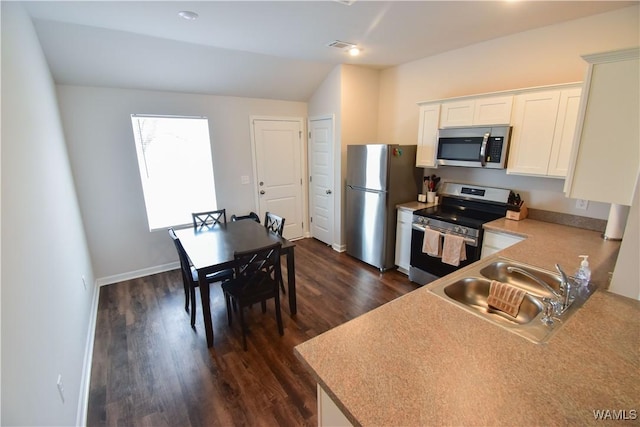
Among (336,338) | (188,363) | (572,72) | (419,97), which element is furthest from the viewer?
(419,97)

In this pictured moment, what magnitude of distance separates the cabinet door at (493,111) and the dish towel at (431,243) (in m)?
1.20

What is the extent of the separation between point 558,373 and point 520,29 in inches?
121

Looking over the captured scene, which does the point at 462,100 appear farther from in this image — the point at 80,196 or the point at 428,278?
the point at 80,196

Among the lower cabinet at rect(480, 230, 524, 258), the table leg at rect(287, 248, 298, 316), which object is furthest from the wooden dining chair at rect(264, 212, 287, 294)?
the lower cabinet at rect(480, 230, 524, 258)

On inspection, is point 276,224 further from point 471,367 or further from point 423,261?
point 471,367

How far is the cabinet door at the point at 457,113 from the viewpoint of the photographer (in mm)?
2922

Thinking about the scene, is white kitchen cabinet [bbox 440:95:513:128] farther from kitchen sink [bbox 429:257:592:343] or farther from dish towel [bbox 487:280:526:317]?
dish towel [bbox 487:280:526:317]

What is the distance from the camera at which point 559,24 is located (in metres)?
2.49

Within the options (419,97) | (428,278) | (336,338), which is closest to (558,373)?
(336,338)

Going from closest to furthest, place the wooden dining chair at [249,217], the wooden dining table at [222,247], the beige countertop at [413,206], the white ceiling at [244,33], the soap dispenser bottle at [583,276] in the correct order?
1. the soap dispenser bottle at [583,276]
2. the white ceiling at [244,33]
3. the wooden dining table at [222,247]
4. the beige countertop at [413,206]
5. the wooden dining chair at [249,217]

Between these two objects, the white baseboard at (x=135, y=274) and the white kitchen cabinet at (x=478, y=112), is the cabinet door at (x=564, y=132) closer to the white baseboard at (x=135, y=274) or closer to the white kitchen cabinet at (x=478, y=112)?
the white kitchen cabinet at (x=478, y=112)

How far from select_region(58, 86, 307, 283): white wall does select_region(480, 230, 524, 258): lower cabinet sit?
134 inches

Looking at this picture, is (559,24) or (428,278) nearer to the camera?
(559,24)

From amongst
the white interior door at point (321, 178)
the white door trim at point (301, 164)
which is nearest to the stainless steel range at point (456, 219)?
the white interior door at point (321, 178)
